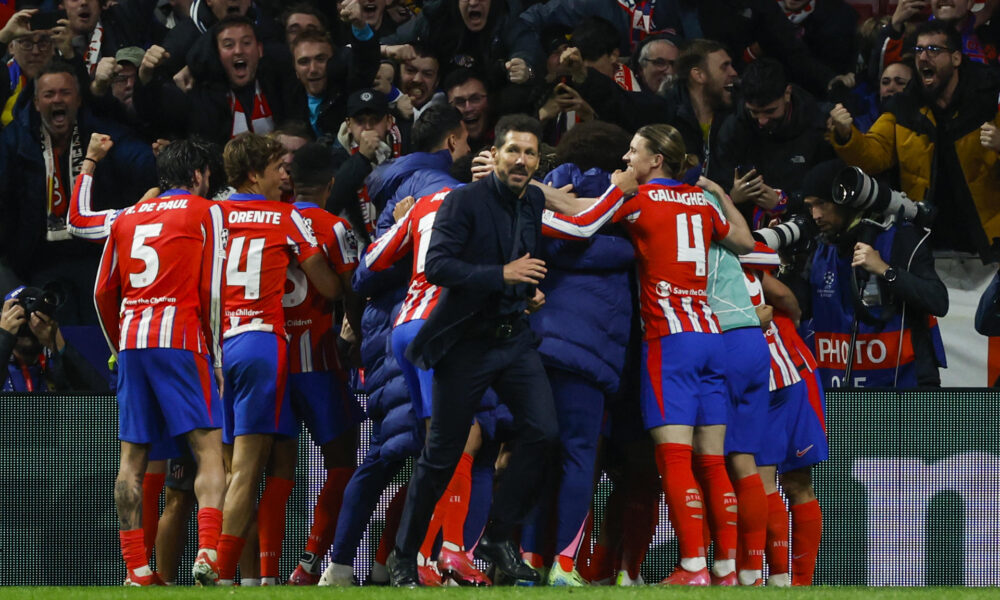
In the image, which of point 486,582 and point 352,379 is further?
point 352,379

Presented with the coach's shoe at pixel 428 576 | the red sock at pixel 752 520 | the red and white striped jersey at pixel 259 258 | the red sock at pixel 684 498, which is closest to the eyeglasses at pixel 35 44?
the red and white striped jersey at pixel 259 258

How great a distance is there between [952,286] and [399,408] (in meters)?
4.25

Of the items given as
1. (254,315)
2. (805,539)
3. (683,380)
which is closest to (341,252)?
(254,315)

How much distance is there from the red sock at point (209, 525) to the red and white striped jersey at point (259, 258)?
96cm

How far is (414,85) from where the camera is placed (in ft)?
33.5

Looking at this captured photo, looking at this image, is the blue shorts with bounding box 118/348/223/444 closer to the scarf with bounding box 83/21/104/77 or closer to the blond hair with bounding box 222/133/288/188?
the blond hair with bounding box 222/133/288/188

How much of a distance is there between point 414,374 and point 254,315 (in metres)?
0.96

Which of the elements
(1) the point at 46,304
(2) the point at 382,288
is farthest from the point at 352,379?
(1) the point at 46,304

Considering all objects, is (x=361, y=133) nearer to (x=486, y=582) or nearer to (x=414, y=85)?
(x=414, y=85)

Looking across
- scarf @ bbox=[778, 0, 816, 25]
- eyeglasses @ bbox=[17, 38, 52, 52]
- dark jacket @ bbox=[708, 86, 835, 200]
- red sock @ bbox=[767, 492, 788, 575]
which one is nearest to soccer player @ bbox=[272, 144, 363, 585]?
red sock @ bbox=[767, 492, 788, 575]

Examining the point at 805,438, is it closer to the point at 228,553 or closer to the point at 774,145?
the point at 774,145

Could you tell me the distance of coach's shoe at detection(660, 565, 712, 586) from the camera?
662cm

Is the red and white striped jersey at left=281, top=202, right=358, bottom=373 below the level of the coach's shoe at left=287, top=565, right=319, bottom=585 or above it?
above

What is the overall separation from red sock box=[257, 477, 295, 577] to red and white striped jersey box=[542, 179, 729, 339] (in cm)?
200
